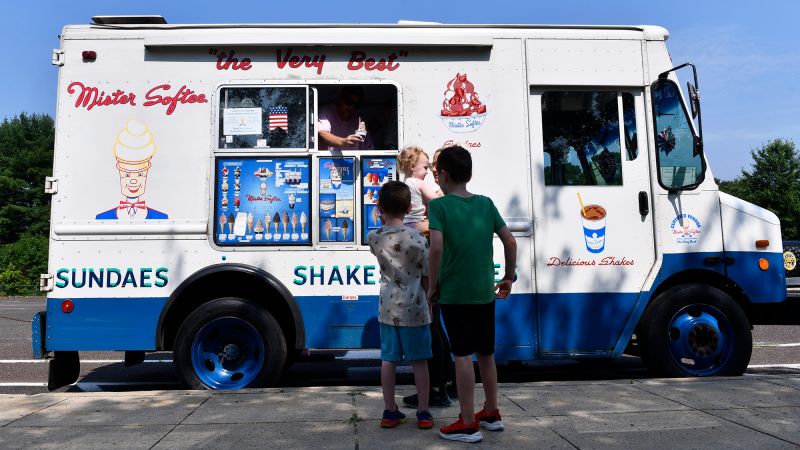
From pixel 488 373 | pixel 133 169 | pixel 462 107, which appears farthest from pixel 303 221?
pixel 488 373

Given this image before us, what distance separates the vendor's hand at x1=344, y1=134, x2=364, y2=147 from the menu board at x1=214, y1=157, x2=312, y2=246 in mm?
372

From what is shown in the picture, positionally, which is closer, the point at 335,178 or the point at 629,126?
the point at 335,178

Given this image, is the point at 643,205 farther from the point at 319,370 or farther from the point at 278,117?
the point at 319,370

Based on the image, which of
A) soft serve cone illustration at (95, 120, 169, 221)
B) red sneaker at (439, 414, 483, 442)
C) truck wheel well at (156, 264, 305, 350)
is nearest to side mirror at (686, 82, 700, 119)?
red sneaker at (439, 414, 483, 442)

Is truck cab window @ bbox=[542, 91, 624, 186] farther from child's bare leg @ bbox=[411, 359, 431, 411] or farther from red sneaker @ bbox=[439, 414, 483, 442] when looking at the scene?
red sneaker @ bbox=[439, 414, 483, 442]

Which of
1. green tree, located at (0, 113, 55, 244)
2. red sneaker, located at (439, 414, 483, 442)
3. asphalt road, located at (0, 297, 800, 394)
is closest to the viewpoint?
red sneaker, located at (439, 414, 483, 442)

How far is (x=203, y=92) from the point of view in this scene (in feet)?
17.1

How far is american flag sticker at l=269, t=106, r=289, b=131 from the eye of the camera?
521 cm

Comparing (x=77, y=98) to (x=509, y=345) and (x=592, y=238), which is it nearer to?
(x=509, y=345)

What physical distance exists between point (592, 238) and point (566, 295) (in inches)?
21.3

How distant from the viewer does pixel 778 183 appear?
57062 millimetres

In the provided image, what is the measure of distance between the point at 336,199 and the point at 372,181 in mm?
339

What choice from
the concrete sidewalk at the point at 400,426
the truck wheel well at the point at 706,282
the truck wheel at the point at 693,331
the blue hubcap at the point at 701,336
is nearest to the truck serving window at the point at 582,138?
the truck wheel well at the point at 706,282

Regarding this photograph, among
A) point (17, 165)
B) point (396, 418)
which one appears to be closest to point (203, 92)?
point (396, 418)
